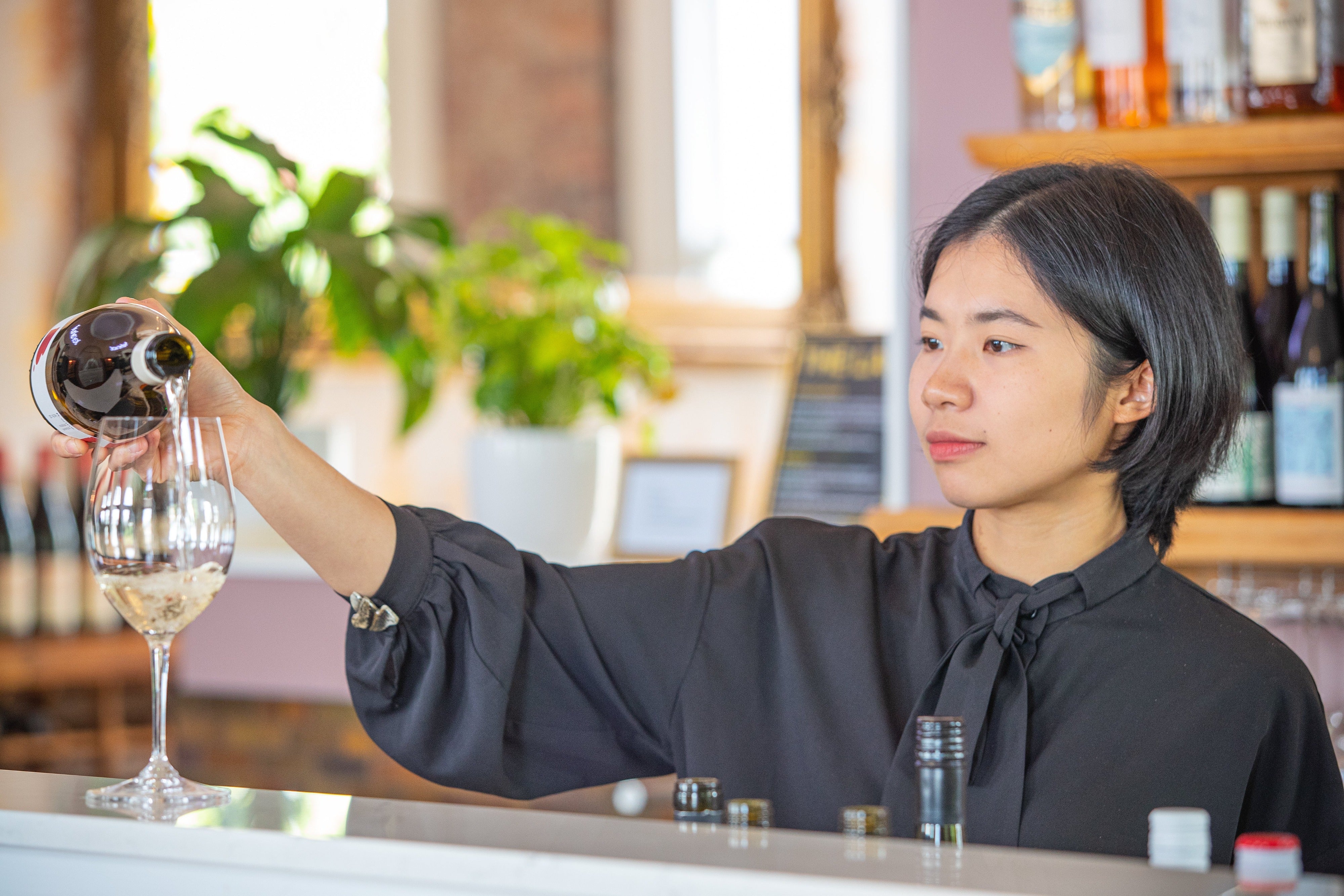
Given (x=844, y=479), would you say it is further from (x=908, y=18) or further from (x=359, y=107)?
(x=359, y=107)

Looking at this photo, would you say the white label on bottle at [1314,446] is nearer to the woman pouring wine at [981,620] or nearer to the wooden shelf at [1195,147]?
the wooden shelf at [1195,147]

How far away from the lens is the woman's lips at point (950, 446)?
1045 mm

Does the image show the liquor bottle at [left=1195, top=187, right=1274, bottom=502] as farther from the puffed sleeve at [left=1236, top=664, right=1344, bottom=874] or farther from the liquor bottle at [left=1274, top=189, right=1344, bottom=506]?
the puffed sleeve at [left=1236, top=664, right=1344, bottom=874]

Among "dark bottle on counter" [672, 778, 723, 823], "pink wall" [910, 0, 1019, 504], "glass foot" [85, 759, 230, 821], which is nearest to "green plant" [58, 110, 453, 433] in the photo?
"pink wall" [910, 0, 1019, 504]

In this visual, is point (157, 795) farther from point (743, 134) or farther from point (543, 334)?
point (743, 134)

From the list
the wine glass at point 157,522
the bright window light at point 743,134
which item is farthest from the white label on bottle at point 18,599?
the wine glass at point 157,522

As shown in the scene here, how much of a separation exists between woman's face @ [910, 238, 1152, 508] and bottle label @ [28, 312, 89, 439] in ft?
1.97

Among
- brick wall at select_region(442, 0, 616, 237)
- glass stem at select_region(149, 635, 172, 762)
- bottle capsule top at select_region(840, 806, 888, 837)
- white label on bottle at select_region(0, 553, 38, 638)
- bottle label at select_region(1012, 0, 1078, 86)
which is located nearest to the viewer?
bottle capsule top at select_region(840, 806, 888, 837)

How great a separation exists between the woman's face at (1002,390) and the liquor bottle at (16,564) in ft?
7.55

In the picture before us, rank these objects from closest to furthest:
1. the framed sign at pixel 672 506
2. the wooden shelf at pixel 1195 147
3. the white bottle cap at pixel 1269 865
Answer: the white bottle cap at pixel 1269 865, the wooden shelf at pixel 1195 147, the framed sign at pixel 672 506

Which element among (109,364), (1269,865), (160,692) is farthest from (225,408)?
(1269,865)

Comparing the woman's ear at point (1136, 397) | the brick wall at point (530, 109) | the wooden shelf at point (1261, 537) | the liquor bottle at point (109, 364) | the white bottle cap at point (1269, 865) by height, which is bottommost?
the white bottle cap at point (1269, 865)

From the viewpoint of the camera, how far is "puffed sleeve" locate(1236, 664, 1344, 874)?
103 cm

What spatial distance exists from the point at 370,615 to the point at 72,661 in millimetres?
2162
